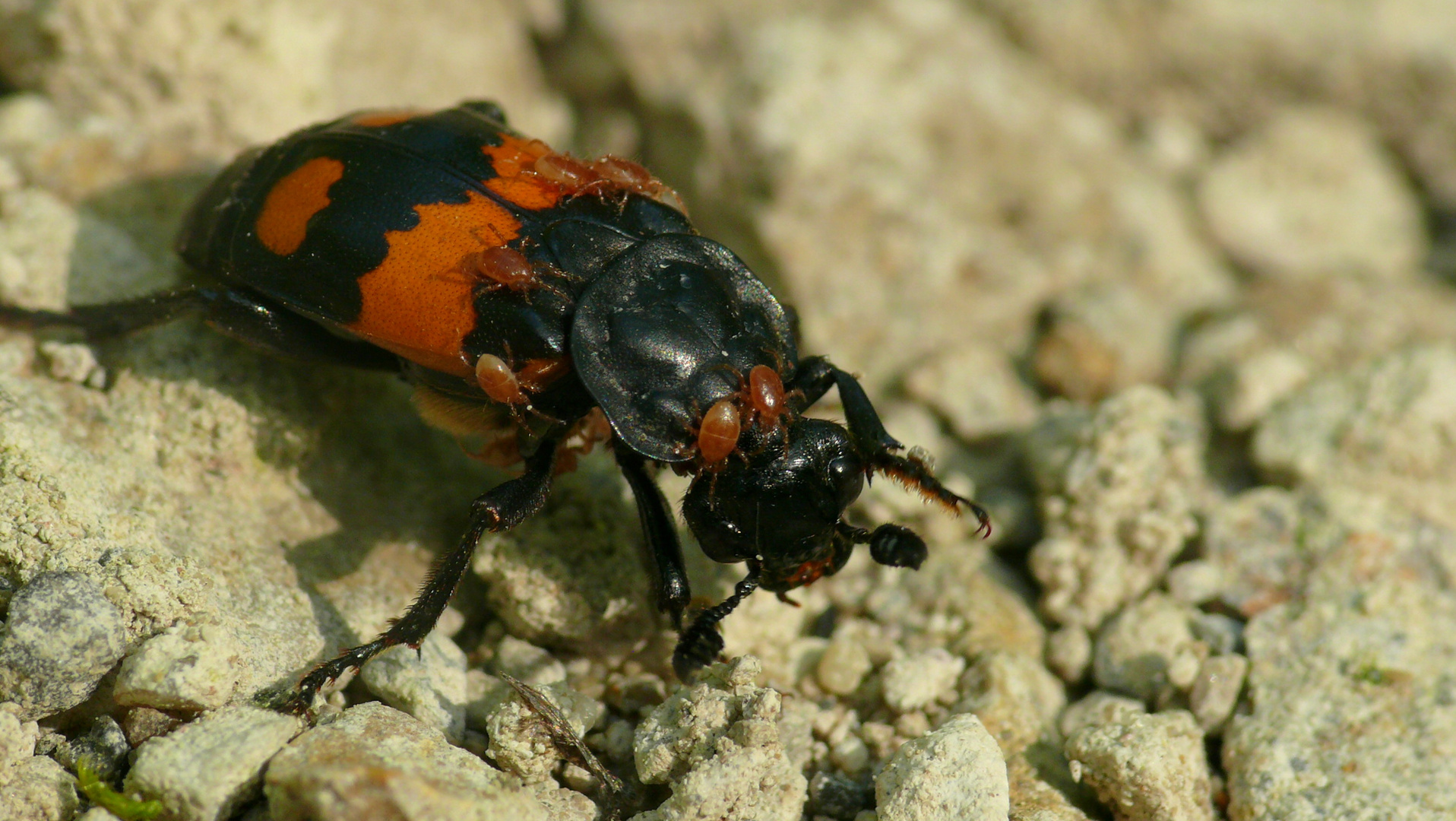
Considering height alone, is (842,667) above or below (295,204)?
below

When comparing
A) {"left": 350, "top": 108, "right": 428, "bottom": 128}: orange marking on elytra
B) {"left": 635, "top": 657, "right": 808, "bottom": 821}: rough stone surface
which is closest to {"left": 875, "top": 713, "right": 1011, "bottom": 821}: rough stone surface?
{"left": 635, "top": 657, "right": 808, "bottom": 821}: rough stone surface

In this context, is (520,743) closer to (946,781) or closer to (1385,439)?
(946,781)

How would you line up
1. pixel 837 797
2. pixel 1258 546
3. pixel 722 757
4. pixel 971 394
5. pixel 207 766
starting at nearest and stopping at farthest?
pixel 207 766
pixel 722 757
pixel 837 797
pixel 1258 546
pixel 971 394

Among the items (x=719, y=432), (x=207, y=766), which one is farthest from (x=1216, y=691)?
(x=207, y=766)

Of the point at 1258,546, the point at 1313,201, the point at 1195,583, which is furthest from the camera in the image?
the point at 1313,201

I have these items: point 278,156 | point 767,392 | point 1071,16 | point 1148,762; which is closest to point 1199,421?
point 1148,762

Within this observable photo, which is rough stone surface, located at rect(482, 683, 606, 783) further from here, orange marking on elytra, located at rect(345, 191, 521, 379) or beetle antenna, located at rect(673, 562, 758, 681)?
orange marking on elytra, located at rect(345, 191, 521, 379)
